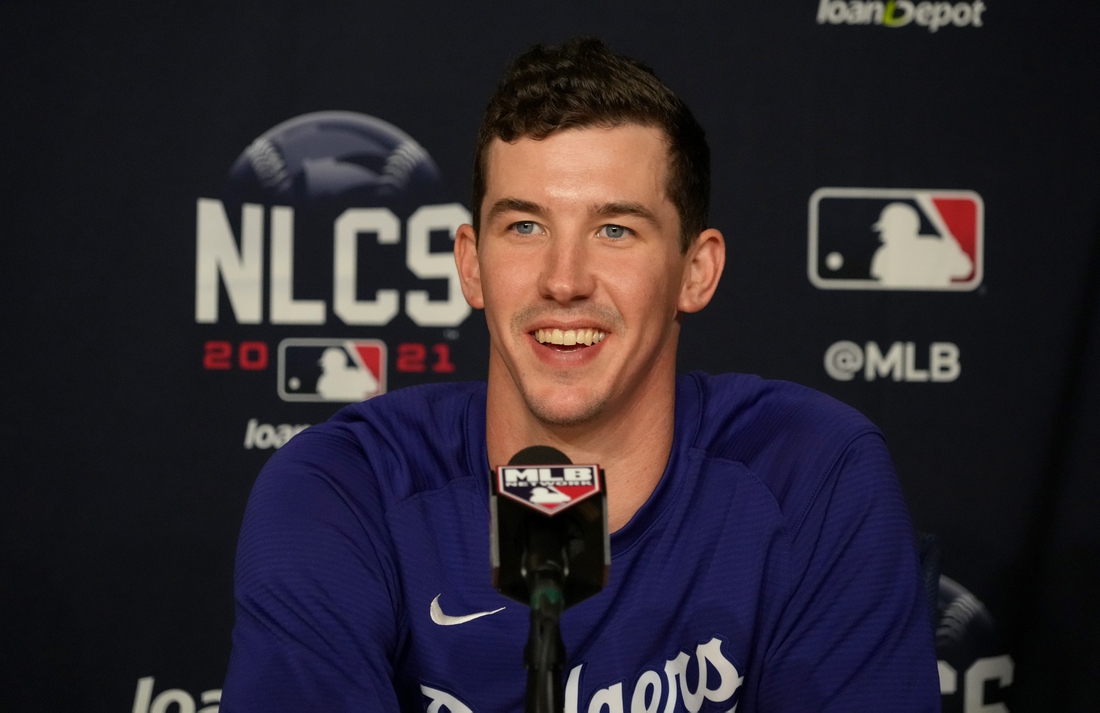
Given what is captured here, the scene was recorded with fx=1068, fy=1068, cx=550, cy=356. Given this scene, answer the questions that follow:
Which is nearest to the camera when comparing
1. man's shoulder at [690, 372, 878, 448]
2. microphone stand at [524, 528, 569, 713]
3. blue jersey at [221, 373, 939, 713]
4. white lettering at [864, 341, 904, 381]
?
microphone stand at [524, 528, 569, 713]

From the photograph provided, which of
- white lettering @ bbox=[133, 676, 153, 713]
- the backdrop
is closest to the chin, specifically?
the backdrop

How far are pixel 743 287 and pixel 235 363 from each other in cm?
120

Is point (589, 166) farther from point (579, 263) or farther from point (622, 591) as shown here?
point (622, 591)

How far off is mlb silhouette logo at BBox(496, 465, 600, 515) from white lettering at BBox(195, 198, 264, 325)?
1.75 metres

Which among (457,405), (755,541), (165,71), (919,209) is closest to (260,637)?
(457,405)

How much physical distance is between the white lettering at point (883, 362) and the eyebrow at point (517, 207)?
1.34 meters

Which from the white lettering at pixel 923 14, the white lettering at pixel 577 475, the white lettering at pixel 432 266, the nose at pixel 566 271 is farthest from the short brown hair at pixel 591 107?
the white lettering at pixel 923 14

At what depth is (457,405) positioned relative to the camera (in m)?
1.62

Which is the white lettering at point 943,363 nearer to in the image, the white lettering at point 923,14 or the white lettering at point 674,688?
the white lettering at point 923,14

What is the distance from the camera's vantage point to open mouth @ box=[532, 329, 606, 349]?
4.68 feet

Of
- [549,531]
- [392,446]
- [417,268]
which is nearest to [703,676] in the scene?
[392,446]

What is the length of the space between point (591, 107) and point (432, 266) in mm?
1114

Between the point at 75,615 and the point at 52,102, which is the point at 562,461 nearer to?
the point at 75,615

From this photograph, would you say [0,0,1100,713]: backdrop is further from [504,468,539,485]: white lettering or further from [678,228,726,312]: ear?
[504,468,539,485]: white lettering
